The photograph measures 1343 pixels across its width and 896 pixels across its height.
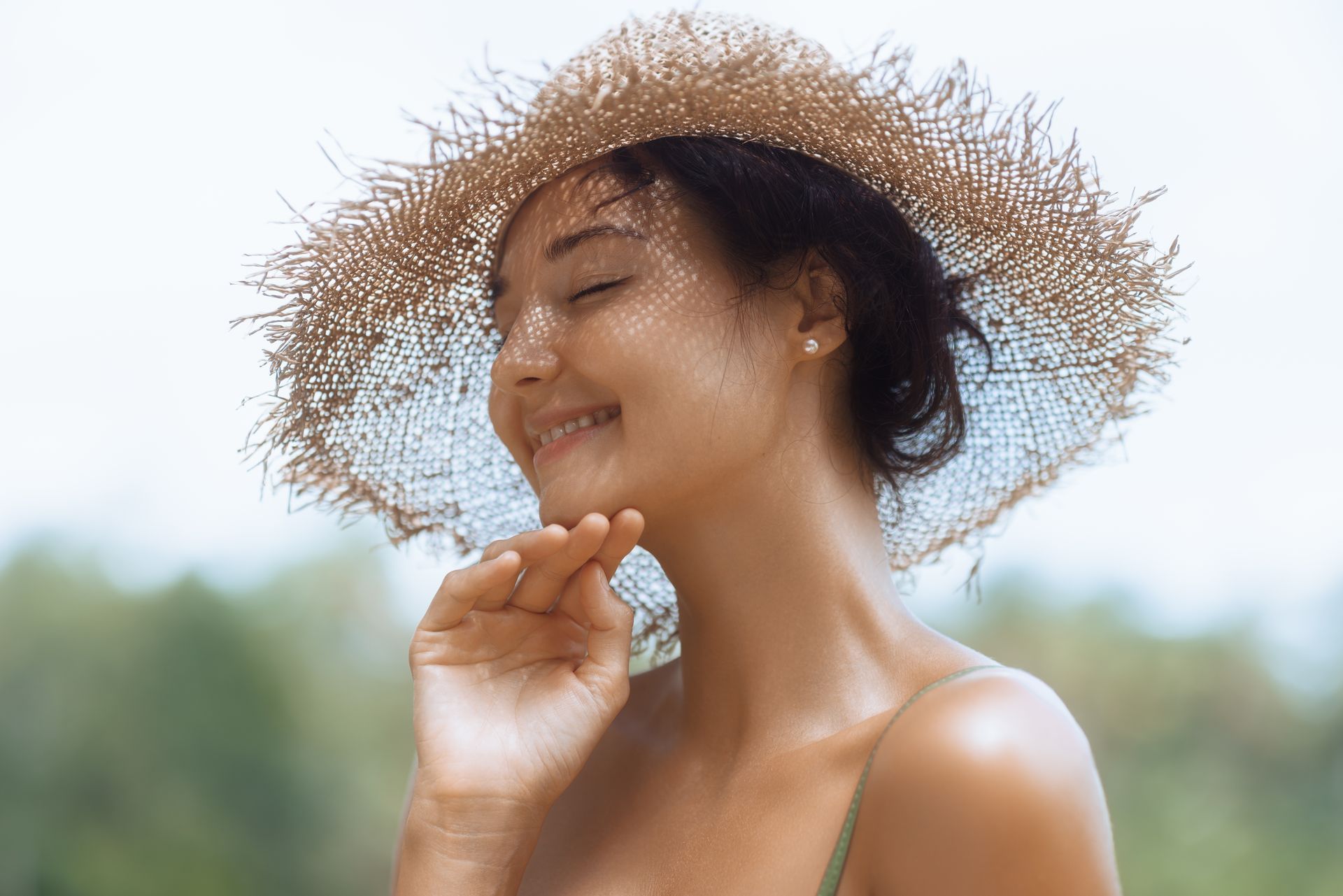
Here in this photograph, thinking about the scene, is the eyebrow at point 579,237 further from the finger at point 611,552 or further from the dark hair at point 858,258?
the finger at point 611,552

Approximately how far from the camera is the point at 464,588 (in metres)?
1.21

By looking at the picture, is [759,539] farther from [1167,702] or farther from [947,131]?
[1167,702]

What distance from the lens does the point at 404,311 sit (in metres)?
1.38

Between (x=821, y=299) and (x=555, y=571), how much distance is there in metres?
0.40

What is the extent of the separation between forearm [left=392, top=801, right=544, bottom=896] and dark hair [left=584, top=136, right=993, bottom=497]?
21.0 inches

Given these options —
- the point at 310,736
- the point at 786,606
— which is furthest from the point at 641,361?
the point at 310,736

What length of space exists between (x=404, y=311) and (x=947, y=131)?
65 cm

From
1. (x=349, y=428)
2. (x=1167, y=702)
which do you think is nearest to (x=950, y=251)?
(x=349, y=428)

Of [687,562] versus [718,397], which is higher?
[718,397]

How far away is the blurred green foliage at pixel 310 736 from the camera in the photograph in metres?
5.53

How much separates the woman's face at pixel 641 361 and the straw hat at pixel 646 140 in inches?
3.8

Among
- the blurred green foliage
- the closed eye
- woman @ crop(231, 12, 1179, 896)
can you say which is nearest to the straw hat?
woman @ crop(231, 12, 1179, 896)

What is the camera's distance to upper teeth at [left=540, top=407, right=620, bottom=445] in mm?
1189

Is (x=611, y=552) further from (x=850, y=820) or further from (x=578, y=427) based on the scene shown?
(x=850, y=820)
